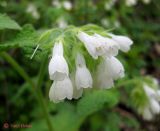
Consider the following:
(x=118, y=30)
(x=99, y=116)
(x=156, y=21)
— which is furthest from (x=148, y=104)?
(x=156, y=21)

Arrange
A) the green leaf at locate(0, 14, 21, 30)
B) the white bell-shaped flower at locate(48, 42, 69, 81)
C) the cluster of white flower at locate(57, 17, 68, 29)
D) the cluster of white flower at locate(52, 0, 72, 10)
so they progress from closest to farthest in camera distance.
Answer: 1. the white bell-shaped flower at locate(48, 42, 69, 81)
2. the green leaf at locate(0, 14, 21, 30)
3. the cluster of white flower at locate(57, 17, 68, 29)
4. the cluster of white flower at locate(52, 0, 72, 10)

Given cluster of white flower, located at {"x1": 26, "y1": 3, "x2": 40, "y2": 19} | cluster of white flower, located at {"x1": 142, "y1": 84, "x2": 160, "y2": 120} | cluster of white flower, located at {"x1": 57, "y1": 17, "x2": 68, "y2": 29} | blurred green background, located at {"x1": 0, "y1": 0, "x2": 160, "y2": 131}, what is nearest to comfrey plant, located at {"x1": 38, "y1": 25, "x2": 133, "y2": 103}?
blurred green background, located at {"x1": 0, "y1": 0, "x2": 160, "y2": 131}

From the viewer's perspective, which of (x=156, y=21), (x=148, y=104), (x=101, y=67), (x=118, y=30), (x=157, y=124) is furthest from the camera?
(x=156, y=21)

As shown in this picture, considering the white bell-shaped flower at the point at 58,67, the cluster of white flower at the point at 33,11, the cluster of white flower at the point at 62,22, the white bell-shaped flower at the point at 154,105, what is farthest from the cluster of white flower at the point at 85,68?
the cluster of white flower at the point at 33,11

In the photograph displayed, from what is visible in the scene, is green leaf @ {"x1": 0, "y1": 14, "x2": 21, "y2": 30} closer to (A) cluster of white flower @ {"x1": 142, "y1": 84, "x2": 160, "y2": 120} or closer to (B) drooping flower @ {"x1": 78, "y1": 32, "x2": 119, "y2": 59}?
(B) drooping flower @ {"x1": 78, "y1": 32, "x2": 119, "y2": 59}

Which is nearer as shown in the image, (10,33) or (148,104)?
(148,104)

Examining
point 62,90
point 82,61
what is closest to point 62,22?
point 82,61

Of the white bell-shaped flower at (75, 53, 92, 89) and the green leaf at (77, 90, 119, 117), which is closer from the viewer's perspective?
the white bell-shaped flower at (75, 53, 92, 89)

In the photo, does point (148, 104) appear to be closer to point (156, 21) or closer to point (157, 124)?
point (157, 124)
